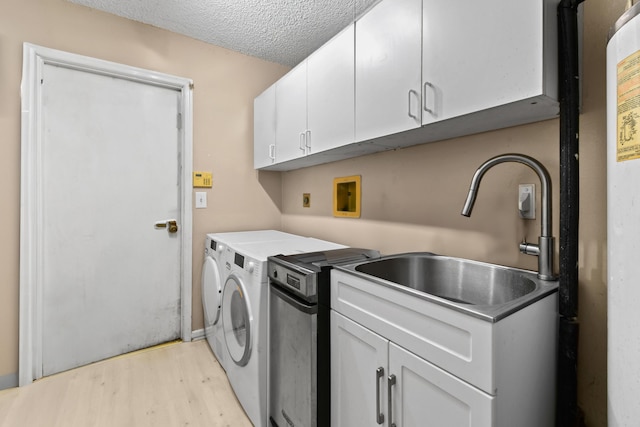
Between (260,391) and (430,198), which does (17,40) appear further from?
(430,198)

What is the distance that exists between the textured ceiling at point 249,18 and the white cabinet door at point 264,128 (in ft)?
1.34

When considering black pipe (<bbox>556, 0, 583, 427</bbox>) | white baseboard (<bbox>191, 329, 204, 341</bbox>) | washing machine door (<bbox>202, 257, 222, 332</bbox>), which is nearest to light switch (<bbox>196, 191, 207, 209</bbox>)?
washing machine door (<bbox>202, 257, 222, 332</bbox>)

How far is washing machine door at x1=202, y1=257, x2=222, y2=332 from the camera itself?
2.00 meters

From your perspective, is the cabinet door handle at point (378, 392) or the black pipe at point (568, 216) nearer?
the black pipe at point (568, 216)

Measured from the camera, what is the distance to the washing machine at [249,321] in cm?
145

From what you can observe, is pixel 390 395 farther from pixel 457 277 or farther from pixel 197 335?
pixel 197 335

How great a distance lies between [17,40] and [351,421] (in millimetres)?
2835

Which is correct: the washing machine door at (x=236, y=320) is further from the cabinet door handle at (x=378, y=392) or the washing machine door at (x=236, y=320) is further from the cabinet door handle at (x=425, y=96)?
the cabinet door handle at (x=425, y=96)

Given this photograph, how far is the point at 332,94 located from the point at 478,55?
820mm

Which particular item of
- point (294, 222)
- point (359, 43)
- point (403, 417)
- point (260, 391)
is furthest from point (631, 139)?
point (294, 222)

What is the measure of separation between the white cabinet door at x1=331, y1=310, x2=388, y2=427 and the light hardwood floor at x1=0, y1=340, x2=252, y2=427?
2.32ft

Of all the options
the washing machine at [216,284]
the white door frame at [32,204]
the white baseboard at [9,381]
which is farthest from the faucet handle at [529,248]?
the white baseboard at [9,381]

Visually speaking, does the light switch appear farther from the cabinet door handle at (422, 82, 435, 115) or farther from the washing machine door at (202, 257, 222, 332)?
the cabinet door handle at (422, 82, 435, 115)

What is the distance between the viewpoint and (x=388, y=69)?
1291 millimetres
